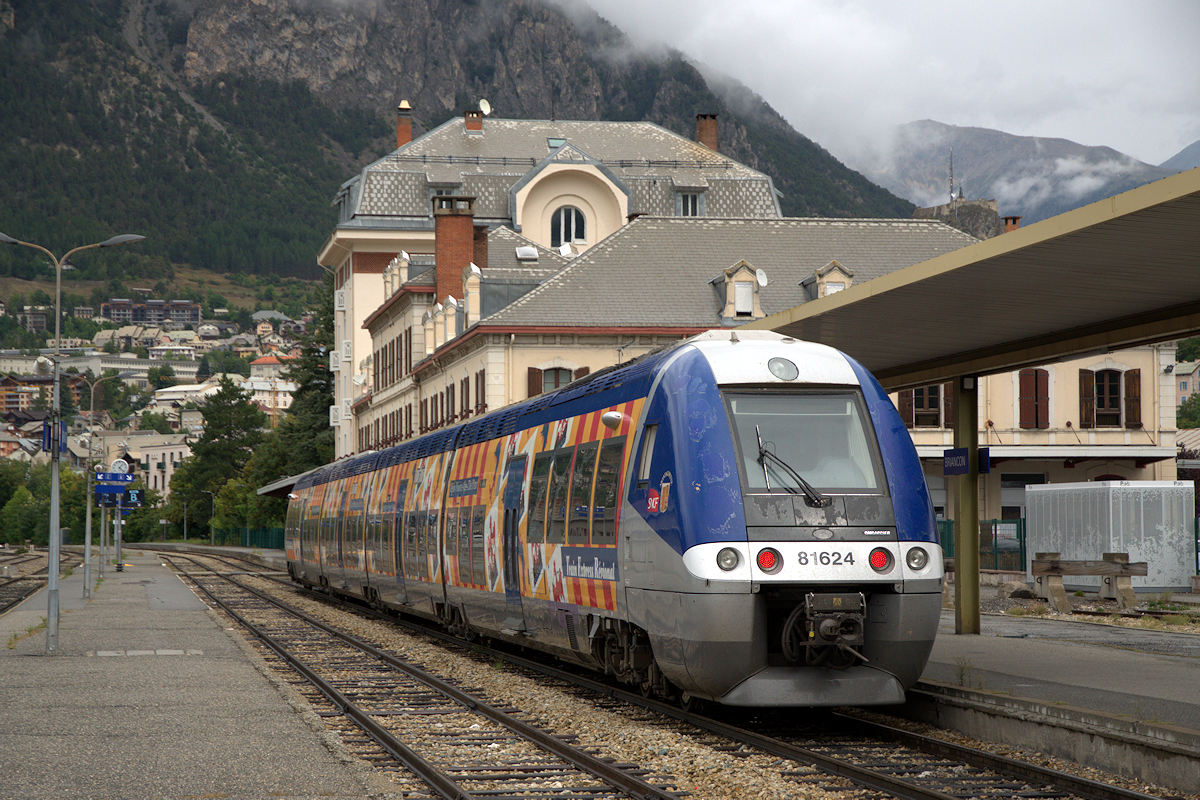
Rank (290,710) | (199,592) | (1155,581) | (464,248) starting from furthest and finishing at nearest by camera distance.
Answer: (464,248)
(199,592)
(1155,581)
(290,710)

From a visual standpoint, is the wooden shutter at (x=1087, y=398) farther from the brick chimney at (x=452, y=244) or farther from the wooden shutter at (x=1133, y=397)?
the brick chimney at (x=452, y=244)

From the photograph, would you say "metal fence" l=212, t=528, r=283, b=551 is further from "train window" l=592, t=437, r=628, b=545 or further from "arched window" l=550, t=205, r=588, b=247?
"train window" l=592, t=437, r=628, b=545

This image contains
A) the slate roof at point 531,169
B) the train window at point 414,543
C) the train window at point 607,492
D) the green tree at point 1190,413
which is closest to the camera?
the train window at point 607,492

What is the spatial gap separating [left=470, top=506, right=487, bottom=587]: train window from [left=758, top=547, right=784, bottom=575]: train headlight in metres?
Answer: 7.93

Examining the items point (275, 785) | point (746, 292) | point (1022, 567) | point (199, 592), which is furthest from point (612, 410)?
point (746, 292)

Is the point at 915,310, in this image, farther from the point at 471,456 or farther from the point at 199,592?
the point at 199,592

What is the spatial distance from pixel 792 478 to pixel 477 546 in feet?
26.9

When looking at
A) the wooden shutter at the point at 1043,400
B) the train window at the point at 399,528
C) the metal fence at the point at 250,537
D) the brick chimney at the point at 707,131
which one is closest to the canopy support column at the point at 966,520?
the train window at the point at 399,528

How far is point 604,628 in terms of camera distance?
1471 cm

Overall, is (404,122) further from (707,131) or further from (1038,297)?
(1038,297)

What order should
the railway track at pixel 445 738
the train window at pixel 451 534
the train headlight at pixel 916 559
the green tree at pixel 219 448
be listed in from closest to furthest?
the railway track at pixel 445 738, the train headlight at pixel 916 559, the train window at pixel 451 534, the green tree at pixel 219 448

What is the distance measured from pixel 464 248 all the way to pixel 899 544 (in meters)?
46.8

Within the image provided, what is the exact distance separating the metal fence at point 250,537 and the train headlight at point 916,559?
8523 cm

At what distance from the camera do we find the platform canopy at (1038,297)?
1191 cm
